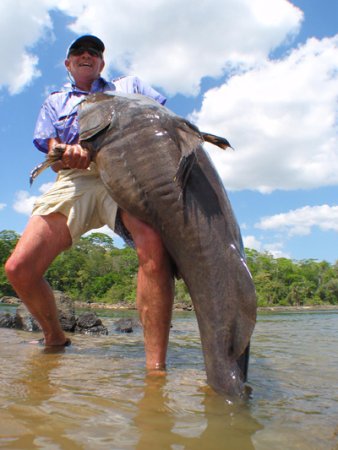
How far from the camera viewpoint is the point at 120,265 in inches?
2534

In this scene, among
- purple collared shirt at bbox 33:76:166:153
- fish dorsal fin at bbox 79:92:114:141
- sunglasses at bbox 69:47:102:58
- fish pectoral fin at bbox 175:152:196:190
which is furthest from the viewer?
sunglasses at bbox 69:47:102:58

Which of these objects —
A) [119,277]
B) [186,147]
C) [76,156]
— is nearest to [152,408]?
[186,147]

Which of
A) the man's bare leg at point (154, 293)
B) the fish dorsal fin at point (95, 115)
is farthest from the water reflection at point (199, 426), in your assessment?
the fish dorsal fin at point (95, 115)

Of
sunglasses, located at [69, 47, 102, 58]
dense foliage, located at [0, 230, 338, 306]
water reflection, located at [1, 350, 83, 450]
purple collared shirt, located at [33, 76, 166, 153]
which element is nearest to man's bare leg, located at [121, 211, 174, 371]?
water reflection, located at [1, 350, 83, 450]

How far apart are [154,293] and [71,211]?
1049 mm

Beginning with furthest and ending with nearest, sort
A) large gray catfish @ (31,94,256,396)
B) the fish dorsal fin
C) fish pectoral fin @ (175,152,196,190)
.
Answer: the fish dorsal fin < fish pectoral fin @ (175,152,196,190) < large gray catfish @ (31,94,256,396)

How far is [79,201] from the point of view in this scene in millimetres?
3549

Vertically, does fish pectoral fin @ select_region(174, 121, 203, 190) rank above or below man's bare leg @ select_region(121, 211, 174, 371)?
above

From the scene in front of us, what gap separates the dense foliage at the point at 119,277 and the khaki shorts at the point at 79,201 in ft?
156

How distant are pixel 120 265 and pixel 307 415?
63092mm

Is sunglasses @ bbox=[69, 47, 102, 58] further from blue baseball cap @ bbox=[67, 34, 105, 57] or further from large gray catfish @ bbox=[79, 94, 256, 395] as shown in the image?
large gray catfish @ bbox=[79, 94, 256, 395]

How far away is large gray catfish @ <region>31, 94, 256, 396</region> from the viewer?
241 centimetres

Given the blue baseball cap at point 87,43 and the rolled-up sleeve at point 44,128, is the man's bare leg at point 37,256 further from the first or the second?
the blue baseball cap at point 87,43

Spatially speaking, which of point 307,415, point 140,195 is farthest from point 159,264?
point 307,415
